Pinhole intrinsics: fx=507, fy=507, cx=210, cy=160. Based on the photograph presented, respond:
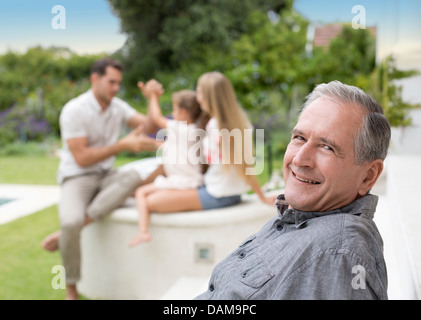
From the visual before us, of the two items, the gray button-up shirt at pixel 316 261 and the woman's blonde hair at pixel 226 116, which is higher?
the woman's blonde hair at pixel 226 116

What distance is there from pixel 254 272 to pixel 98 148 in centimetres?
211

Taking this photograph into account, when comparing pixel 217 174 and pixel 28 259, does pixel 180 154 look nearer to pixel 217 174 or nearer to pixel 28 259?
pixel 217 174

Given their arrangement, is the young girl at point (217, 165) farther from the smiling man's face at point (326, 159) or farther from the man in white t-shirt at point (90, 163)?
the smiling man's face at point (326, 159)

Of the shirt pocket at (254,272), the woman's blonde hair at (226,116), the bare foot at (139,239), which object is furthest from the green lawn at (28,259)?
the shirt pocket at (254,272)

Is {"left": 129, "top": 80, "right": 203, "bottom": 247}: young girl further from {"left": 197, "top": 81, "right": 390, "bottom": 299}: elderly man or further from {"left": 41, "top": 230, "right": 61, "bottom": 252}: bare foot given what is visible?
{"left": 197, "top": 81, "right": 390, "bottom": 299}: elderly man

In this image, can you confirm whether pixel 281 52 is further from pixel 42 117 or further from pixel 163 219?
pixel 163 219

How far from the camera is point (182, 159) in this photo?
278 centimetres

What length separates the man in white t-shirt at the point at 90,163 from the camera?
2.64 m

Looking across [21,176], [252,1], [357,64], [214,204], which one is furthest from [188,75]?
[214,204]

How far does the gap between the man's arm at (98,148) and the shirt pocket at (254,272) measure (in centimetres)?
190

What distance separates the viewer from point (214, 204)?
2.73 metres

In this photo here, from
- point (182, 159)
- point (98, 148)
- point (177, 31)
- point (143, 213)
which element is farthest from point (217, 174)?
point (177, 31)

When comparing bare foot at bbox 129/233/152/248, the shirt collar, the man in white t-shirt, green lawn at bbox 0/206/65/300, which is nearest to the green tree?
green lawn at bbox 0/206/65/300

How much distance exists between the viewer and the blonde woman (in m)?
2.63
